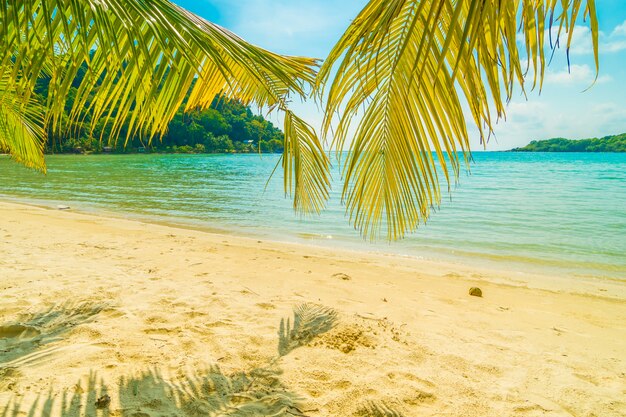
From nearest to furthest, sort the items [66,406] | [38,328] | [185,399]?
[66,406] → [185,399] → [38,328]

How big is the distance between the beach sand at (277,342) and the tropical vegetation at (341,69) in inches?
42.0

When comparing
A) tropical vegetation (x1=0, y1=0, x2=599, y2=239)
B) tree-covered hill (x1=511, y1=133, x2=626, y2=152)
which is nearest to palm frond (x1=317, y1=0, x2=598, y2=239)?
tropical vegetation (x1=0, y1=0, x2=599, y2=239)

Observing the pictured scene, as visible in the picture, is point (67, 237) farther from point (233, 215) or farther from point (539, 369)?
point (539, 369)

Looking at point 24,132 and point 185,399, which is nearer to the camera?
point 185,399

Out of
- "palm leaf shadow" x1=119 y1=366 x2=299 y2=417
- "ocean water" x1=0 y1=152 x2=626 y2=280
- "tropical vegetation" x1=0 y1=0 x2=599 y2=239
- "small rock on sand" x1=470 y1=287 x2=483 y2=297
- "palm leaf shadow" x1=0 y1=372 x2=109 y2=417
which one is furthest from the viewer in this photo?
"ocean water" x1=0 y1=152 x2=626 y2=280

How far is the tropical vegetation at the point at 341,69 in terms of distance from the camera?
1.03 m

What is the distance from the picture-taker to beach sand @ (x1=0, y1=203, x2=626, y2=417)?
7.17 feet

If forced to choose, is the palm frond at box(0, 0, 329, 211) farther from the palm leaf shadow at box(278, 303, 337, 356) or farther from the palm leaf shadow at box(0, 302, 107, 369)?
the palm leaf shadow at box(278, 303, 337, 356)

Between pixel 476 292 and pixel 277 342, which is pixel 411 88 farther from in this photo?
pixel 476 292

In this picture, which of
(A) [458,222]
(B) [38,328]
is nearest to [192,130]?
(A) [458,222]

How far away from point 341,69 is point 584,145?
417 feet

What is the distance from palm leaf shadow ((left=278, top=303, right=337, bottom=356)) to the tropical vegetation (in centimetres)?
113

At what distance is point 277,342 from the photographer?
292cm

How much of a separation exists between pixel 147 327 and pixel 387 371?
6.10ft
